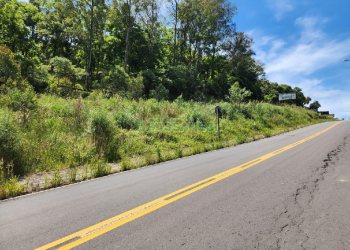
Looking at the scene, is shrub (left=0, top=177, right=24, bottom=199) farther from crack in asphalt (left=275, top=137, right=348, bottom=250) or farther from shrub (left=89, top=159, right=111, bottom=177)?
crack in asphalt (left=275, top=137, right=348, bottom=250)

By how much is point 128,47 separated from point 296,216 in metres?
52.2

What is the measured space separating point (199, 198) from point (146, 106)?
756 inches

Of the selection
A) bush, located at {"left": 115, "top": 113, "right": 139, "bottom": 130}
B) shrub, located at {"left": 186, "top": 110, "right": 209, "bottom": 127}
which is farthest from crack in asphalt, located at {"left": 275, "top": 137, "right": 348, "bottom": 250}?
shrub, located at {"left": 186, "top": 110, "right": 209, "bottom": 127}

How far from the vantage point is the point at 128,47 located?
55188 mm

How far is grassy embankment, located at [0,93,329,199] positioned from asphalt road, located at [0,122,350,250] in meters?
2.08

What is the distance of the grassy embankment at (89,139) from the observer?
11.1 m

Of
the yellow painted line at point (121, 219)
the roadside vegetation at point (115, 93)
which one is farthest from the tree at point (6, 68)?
the yellow painted line at point (121, 219)

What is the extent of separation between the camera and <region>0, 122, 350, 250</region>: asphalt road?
474 cm

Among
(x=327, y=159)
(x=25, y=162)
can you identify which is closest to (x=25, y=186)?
(x=25, y=162)

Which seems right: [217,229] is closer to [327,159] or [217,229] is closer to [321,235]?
[321,235]

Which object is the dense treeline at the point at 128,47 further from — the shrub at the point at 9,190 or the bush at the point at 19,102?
the shrub at the point at 9,190

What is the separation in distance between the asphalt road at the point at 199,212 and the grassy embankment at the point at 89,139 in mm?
2082

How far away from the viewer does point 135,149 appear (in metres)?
16.3

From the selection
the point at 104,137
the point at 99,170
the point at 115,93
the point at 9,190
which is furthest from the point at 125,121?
the point at 115,93
